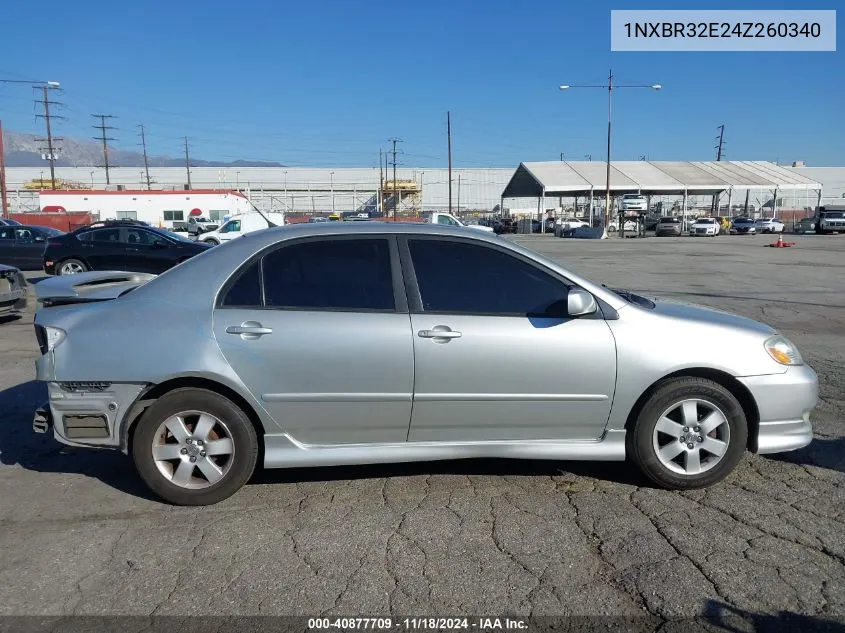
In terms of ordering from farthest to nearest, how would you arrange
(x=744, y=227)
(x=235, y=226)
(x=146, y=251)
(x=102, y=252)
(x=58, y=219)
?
(x=744, y=227), (x=58, y=219), (x=235, y=226), (x=102, y=252), (x=146, y=251)

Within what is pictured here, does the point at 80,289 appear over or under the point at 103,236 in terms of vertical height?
over

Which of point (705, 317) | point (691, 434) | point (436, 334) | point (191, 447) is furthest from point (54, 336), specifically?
point (705, 317)

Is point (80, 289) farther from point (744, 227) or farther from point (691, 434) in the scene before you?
point (744, 227)

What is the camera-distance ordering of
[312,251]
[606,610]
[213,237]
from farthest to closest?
[213,237], [312,251], [606,610]

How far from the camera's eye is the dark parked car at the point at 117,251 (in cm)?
1570

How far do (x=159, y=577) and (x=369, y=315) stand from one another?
1.73 m

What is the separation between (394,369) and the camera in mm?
3863

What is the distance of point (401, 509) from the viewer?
3.92 metres

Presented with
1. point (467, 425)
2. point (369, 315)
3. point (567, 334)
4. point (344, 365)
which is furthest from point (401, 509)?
point (567, 334)

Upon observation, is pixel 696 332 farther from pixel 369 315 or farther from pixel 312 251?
pixel 312 251

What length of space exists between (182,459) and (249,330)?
867 mm

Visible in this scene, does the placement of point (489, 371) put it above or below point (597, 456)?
above

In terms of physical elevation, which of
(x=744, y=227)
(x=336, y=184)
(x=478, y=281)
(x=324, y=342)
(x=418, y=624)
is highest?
(x=336, y=184)

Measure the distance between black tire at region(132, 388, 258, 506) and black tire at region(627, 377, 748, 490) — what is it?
2.31 m
